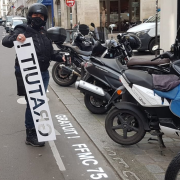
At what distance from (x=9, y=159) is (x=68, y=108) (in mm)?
2527

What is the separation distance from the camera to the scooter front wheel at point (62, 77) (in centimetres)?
845

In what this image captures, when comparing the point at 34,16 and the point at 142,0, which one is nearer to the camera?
the point at 34,16

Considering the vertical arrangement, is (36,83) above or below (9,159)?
above

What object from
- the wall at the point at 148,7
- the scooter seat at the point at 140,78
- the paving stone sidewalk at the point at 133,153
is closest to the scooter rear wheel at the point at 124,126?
the paving stone sidewalk at the point at 133,153

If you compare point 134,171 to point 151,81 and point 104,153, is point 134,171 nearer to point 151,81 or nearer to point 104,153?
point 104,153

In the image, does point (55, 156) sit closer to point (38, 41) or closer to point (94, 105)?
point (38, 41)

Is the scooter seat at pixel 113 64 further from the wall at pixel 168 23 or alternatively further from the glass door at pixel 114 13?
the glass door at pixel 114 13

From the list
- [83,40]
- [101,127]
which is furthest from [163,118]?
[83,40]

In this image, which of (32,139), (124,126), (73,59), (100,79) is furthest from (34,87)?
(73,59)

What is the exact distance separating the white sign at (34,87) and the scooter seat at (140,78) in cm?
114

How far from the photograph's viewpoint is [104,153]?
14.5 feet

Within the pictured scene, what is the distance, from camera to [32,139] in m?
4.70

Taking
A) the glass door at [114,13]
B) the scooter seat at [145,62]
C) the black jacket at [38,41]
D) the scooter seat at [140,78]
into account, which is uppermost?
the glass door at [114,13]

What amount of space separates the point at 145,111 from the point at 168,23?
504 centimetres
